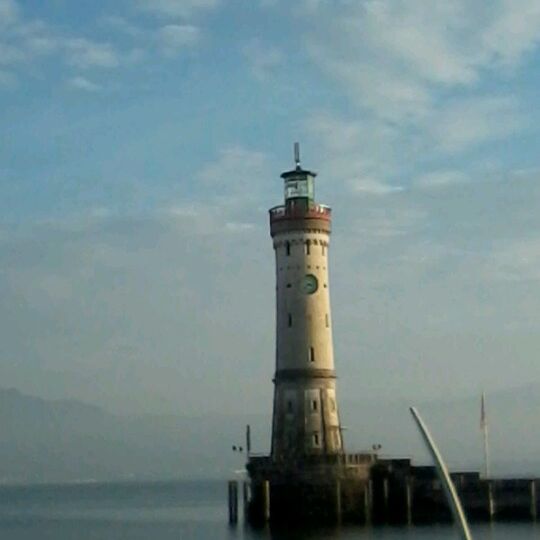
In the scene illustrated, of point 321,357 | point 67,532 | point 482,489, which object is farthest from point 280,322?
point 67,532

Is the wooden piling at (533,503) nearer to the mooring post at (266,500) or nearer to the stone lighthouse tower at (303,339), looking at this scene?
the stone lighthouse tower at (303,339)

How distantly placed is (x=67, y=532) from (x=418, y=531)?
41.6 meters

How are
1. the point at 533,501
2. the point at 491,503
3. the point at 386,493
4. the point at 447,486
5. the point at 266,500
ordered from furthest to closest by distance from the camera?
the point at 386,493
the point at 533,501
the point at 266,500
the point at 491,503
the point at 447,486

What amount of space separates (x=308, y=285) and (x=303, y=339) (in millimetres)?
3668

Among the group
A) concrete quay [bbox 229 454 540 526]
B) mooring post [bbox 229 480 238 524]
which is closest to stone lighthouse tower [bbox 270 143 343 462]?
concrete quay [bbox 229 454 540 526]

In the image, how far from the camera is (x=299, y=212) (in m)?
85.7

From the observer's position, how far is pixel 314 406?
84.1 meters

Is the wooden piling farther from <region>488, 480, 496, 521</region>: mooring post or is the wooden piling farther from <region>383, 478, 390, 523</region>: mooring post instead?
<region>383, 478, 390, 523</region>: mooring post

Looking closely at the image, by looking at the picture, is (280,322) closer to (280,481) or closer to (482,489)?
(280,481)

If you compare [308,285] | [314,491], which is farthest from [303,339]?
[314,491]

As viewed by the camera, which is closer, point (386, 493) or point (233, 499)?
point (386, 493)

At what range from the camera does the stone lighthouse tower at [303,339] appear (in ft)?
276

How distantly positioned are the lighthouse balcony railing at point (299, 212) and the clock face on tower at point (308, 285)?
4.11 metres

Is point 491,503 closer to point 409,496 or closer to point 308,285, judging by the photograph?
point 409,496
